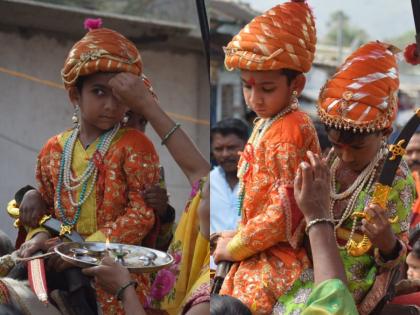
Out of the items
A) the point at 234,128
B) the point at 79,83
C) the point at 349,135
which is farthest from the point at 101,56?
the point at 234,128

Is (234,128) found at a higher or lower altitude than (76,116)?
lower

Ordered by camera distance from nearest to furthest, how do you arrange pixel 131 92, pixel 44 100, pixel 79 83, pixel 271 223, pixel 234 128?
1. pixel 271 223
2. pixel 131 92
3. pixel 79 83
4. pixel 44 100
5. pixel 234 128

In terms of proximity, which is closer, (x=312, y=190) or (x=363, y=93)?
(x=312, y=190)

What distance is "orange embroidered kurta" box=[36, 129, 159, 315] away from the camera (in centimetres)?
336

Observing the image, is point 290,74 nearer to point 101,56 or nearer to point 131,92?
point 131,92

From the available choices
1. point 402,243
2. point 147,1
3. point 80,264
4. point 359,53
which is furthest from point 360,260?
point 147,1

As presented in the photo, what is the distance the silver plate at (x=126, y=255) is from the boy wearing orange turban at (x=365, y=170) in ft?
1.42

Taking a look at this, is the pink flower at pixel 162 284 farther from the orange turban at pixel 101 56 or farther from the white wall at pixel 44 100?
the orange turban at pixel 101 56

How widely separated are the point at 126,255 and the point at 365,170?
862mm

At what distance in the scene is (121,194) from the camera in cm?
340

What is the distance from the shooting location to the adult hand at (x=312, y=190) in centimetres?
299

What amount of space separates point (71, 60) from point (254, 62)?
2.33 feet

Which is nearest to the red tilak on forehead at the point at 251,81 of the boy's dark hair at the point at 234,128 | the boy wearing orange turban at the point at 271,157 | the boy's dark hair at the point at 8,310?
the boy wearing orange turban at the point at 271,157

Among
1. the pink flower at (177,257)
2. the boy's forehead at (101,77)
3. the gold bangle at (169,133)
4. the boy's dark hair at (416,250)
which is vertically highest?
the boy's forehead at (101,77)
